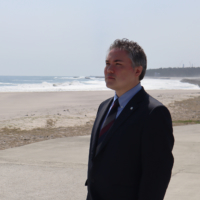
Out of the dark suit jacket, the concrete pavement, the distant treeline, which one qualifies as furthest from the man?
the distant treeline

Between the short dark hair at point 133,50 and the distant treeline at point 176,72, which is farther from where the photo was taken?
the distant treeline at point 176,72

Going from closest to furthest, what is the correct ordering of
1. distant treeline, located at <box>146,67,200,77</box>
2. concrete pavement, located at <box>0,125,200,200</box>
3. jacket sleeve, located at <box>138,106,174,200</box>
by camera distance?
jacket sleeve, located at <box>138,106,174,200</box> < concrete pavement, located at <box>0,125,200,200</box> < distant treeline, located at <box>146,67,200,77</box>

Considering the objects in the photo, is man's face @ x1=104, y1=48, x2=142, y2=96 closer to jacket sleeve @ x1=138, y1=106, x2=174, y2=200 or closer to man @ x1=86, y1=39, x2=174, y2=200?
man @ x1=86, y1=39, x2=174, y2=200

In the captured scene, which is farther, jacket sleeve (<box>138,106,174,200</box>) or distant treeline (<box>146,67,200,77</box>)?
distant treeline (<box>146,67,200,77</box>)

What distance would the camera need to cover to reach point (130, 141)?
5.50 ft

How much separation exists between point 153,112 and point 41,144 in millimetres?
5147

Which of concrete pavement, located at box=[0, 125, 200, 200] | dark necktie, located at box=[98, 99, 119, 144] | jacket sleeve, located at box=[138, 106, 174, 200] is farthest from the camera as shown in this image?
concrete pavement, located at box=[0, 125, 200, 200]

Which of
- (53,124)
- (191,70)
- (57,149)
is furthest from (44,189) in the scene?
(191,70)

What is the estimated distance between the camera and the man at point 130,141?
1.64m

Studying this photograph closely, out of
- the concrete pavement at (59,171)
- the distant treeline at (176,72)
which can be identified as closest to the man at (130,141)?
the concrete pavement at (59,171)

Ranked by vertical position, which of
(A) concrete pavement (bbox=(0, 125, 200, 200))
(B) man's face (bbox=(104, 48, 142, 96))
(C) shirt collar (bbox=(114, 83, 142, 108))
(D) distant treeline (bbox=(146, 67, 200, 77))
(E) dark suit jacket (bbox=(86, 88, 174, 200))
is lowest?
(A) concrete pavement (bbox=(0, 125, 200, 200))

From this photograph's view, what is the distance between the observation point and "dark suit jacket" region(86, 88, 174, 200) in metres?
1.64

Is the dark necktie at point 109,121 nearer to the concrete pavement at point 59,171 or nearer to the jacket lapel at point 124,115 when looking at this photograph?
the jacket lapel at point 124,115

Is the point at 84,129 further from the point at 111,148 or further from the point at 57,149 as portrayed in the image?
the point at 111,148
